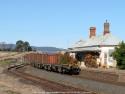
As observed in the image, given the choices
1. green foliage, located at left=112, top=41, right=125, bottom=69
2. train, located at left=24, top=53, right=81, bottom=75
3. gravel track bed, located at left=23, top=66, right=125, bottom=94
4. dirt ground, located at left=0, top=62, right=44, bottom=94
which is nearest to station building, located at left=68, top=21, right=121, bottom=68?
train, located at left=24, top=53, right=81, bottom=75

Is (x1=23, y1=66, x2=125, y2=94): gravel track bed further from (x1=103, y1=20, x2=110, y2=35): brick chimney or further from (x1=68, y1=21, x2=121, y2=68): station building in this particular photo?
(x1=103, y1=20, x2=110, y2=35): brick chimney

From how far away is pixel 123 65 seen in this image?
44.2m

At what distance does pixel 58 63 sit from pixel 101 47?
887cm

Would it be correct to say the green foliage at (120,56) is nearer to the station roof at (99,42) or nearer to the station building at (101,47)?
the station building at (101,47)

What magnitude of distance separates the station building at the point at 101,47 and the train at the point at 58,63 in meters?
4.20

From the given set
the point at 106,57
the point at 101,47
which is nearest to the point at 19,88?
the point at 106,57

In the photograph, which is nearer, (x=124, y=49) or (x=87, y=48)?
(x=124, y=49)

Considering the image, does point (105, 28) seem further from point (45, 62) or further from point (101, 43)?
point (45, 62)

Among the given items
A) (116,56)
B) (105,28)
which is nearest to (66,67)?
(116,56)

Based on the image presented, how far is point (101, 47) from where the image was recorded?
55.8 metres

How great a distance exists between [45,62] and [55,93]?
3259 cm

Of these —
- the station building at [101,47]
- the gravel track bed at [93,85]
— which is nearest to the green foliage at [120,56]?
the station building at [101,47]

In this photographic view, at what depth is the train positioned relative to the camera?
45.5m

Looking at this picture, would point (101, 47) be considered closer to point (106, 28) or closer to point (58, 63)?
point (106, 28)
